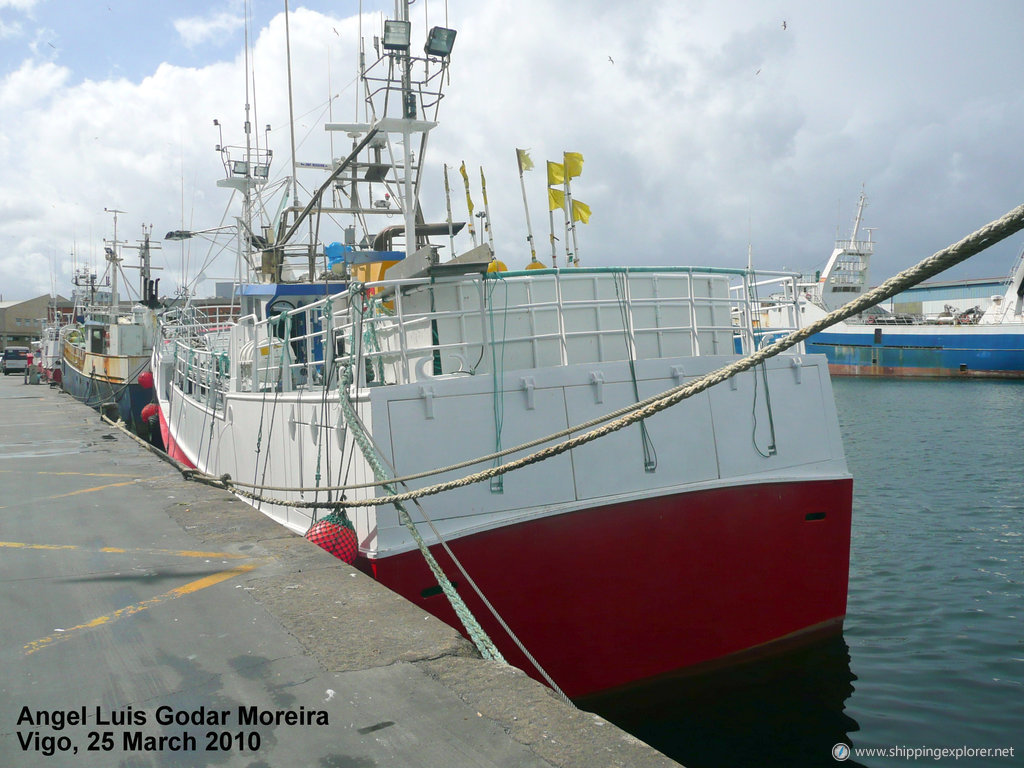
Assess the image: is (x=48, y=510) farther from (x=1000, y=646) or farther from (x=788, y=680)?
(x=1000, y=646)

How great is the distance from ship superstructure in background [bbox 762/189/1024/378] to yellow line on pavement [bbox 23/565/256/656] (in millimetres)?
49533

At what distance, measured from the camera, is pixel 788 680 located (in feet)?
25.1

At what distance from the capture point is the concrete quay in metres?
3.24

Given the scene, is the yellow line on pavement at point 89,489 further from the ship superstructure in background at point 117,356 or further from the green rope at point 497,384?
the ship superstructure in background at point 117,356

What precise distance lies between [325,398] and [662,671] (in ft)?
13.9

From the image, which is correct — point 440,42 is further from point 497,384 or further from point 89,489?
point 89,489

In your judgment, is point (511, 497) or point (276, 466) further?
point (276, 466)

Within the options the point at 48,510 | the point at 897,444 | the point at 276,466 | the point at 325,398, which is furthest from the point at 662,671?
the point at 897,444

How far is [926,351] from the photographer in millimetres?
56938

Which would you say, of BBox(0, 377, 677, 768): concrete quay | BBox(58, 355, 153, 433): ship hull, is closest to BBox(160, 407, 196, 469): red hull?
BBox(58, 355, 153, 433): ship hull

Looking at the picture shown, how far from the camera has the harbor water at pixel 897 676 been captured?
6.59 m

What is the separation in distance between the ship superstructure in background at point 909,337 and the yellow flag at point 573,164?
1713 inches

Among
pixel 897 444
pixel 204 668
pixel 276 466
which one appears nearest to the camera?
pixel 204 668

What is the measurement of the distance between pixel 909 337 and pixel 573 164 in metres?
56.4
